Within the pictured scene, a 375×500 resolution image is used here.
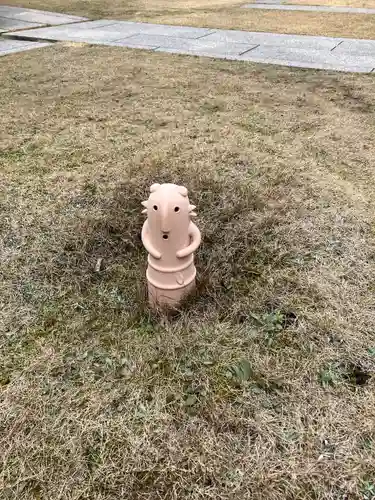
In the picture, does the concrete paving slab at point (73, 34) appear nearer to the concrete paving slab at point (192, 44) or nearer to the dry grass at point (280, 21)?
the concrete paving slab at point (192, 44)

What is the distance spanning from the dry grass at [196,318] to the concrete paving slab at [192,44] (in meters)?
2.73

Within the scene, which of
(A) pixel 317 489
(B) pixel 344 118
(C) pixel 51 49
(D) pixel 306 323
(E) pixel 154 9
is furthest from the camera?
(E) pixel 154 9

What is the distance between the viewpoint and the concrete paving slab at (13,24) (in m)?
7.63

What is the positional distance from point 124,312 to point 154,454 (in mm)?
723

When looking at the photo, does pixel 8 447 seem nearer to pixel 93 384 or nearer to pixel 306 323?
pixel 93 384

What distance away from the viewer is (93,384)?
167cm

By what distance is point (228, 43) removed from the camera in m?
6.59

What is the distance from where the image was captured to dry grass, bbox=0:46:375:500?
1413 mm

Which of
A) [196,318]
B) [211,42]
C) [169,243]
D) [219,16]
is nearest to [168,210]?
[169,243]

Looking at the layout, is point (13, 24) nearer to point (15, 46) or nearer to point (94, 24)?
point (94, 24)

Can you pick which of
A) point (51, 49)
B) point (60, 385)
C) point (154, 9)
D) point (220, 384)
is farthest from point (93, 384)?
point (154, 9)

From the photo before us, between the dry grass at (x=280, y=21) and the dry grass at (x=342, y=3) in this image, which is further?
the dry grass at (x=342, y=3)

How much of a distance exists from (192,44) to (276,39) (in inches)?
51.7

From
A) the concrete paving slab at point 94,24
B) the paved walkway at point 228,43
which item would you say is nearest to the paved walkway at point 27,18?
the concrete paving slab at point 94,24
